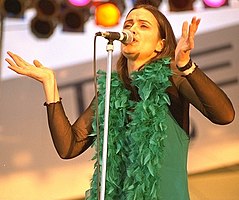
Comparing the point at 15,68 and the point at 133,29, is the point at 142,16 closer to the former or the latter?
the point at 133,29

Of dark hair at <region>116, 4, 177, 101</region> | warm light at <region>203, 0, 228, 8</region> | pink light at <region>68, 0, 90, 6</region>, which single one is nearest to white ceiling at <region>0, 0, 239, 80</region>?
warm light at <region>203, 0, 228, 8</region>

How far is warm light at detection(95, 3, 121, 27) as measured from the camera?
290 cm

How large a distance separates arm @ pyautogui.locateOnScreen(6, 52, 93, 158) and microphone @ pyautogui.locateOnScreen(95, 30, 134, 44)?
0.75 ft

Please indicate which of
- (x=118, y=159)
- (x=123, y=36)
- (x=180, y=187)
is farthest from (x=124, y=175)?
(x=123, y=36)

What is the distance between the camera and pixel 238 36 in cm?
311

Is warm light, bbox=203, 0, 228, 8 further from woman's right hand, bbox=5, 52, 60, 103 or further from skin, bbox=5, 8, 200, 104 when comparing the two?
woman's right hand, bbox=5, 52, 60, 103

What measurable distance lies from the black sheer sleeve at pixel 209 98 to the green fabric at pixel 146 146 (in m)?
0.12

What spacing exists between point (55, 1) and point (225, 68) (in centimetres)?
110

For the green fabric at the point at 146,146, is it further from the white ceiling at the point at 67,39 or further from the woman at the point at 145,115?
the white ceiling at the point at 67,39

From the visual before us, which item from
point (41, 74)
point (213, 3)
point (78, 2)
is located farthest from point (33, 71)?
point (213, 3)

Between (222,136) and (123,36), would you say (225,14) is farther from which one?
(123,36)

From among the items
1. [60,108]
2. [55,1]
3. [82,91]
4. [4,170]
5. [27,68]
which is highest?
[55,1]

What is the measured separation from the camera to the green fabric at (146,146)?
1.22m

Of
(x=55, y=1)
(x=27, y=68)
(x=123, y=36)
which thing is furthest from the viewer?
(x=55, y=1)
